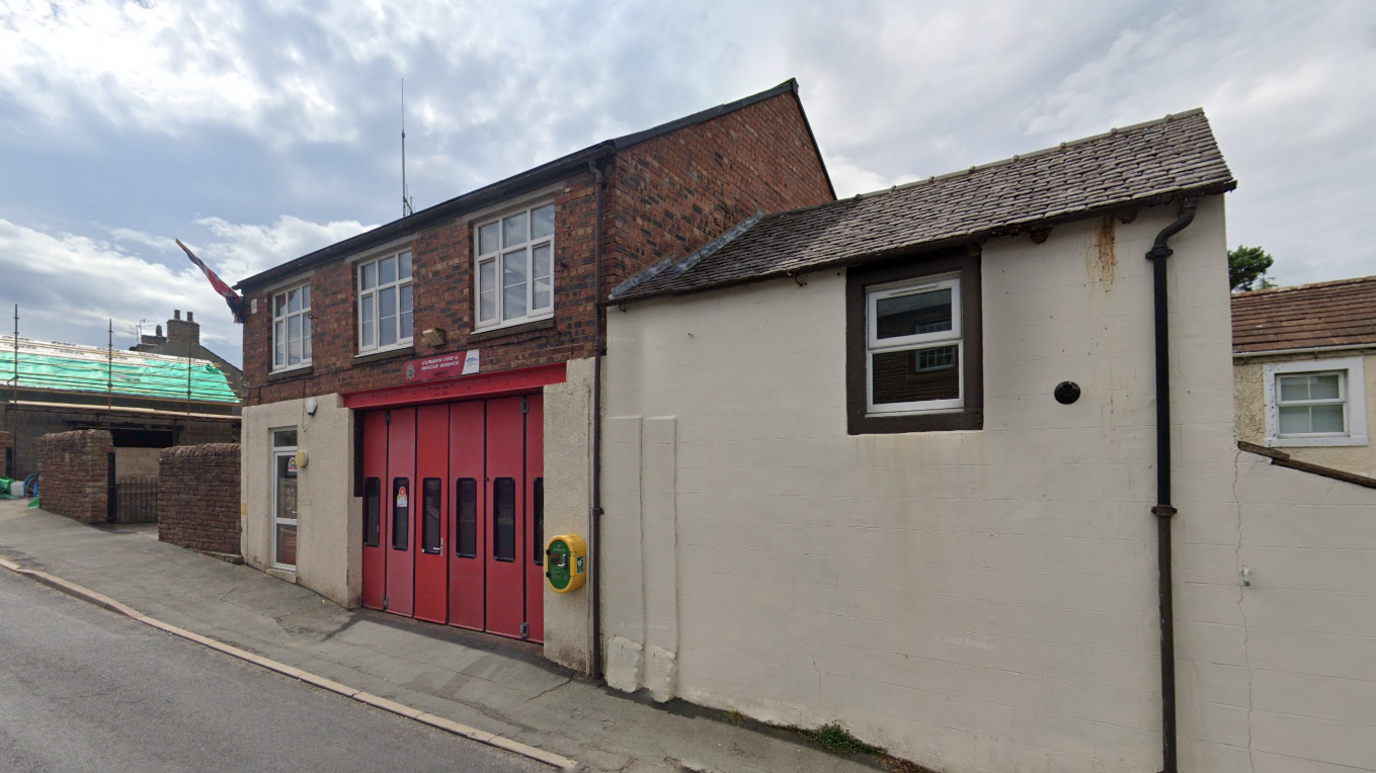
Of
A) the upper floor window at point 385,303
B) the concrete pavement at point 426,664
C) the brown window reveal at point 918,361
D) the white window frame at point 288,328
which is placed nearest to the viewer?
the brown window reveal at point 918,361

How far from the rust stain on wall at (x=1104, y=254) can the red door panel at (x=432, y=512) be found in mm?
7541

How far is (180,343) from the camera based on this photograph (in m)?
31.5

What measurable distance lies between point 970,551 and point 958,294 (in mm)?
1942

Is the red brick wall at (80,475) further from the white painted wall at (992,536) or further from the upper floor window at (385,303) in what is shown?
the white painted wall at (992,536)

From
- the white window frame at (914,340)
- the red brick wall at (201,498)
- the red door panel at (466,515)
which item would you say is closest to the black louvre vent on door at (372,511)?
the red door panel at (466,515)

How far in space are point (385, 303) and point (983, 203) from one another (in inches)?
321

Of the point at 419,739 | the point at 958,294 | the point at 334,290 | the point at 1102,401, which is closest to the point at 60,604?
the point at 334,290

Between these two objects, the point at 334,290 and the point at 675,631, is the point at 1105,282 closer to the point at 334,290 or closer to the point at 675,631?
the point at 675,631

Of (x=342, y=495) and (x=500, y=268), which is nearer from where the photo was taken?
(x=500, y=268)

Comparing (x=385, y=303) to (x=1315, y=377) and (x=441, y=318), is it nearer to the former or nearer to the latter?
(x=441, y=318)

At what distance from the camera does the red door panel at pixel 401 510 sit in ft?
30.1

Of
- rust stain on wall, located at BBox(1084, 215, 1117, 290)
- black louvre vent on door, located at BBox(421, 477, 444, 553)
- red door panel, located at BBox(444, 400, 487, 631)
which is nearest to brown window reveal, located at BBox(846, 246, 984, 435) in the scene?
rust stain on wall, located at BBox(1084, 215, 1117, 290)

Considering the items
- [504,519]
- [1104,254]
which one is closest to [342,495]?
[504,519]

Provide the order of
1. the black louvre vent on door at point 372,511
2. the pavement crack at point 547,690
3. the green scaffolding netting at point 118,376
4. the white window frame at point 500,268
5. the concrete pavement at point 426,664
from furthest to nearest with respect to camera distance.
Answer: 1. the green scaffolding netting at point 118,376
2. the black louvre vent on door at point 372,511
3. the white window frame at point 500,268
4. the pavement crack at point 547,690
5. the concrete pavement at point 426,664
